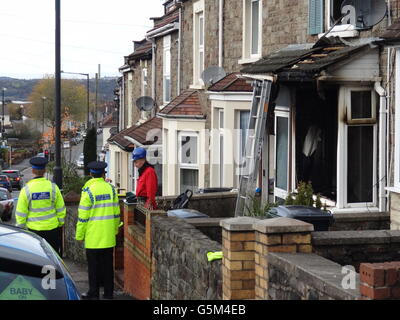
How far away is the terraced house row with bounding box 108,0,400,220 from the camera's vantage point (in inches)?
472

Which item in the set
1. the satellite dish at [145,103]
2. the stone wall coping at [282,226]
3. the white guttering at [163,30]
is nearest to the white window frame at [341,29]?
the stone wall coping at [282,226]

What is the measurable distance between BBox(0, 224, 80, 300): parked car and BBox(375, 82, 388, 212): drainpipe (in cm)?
708

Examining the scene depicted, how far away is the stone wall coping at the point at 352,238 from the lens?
7625mm

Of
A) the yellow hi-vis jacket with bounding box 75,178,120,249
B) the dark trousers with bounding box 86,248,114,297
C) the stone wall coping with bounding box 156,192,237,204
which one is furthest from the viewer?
the stone wall coping with bounding box 156,192,237,204

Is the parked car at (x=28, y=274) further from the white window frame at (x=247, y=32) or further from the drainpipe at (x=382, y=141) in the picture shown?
the white window frame at (x=247, y=32)

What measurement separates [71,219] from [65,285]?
1160 cm

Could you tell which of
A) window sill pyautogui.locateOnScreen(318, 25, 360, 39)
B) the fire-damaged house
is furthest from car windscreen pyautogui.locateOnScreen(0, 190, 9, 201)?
window sill pyautogui.locateOnScreen(318, 25, 360, 39)

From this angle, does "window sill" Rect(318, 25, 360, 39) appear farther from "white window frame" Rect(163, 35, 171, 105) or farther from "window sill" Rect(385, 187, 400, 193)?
"white window frame" Rect(163, 35, 171, 105)

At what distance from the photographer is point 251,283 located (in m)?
7.70

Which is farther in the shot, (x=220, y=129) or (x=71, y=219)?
(x=220, y=129)

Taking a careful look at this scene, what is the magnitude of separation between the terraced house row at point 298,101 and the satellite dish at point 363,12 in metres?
0.02

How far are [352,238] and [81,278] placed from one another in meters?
6.58
